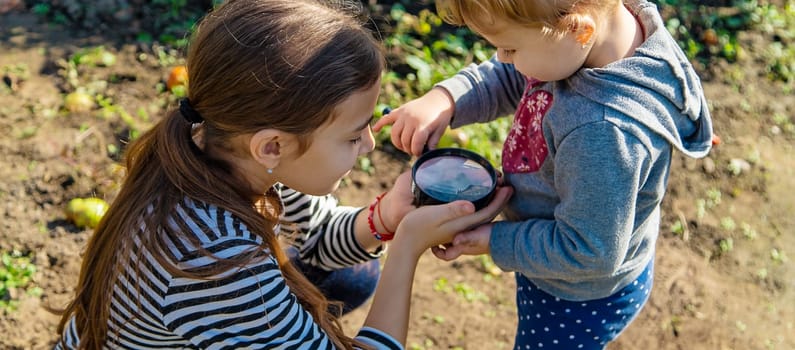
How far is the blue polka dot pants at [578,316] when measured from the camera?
2051mm

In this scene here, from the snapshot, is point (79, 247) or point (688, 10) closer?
point (79, 247)

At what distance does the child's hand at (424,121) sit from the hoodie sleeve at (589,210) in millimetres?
414

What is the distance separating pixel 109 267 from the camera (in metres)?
1.79

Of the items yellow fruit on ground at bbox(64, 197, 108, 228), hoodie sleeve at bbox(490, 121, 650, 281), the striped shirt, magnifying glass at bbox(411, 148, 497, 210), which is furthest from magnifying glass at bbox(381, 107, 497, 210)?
yellow fruit on ground at bbox(64, 197, 108, 228)

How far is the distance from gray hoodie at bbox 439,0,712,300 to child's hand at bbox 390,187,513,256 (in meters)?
0.05

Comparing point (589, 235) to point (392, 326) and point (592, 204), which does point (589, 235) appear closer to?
point (592, 204)

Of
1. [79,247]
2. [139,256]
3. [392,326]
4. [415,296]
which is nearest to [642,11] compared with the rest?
[392,326]

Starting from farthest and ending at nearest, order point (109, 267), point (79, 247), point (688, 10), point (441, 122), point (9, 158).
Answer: point (688, 10)
point (9, 158)
point (79, 247)
point (441, 122)
point (109, 267)

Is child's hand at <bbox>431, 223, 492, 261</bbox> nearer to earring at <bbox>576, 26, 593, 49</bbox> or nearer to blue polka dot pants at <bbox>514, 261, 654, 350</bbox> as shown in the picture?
blue polka dot pants at <bbox>514, 261, 654, 350</bbox>

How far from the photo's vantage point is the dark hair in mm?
1663

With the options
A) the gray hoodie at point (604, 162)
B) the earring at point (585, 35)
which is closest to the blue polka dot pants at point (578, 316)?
the gray hoodie at point (604, 162)

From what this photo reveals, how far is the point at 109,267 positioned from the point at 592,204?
107cm

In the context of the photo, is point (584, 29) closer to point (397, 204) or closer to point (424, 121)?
point (424, 121)

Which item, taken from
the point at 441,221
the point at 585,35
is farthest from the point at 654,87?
the point at 441,221
